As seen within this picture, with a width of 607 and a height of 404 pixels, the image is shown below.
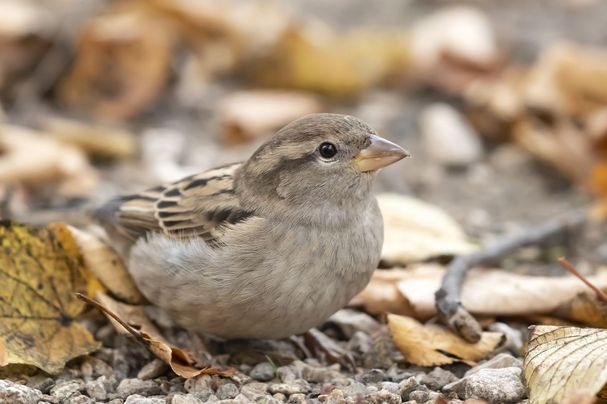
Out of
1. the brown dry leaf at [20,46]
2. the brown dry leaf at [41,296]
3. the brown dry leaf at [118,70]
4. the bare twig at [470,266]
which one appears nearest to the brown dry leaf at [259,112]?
the brown dry leaf at [118,70]

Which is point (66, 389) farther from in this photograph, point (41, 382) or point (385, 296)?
point (385, 296)

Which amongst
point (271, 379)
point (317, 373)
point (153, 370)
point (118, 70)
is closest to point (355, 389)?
point (317, 373)

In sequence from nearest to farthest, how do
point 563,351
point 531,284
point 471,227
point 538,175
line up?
point 563,351 < point 531,284 < point 471,227 < point 538,175

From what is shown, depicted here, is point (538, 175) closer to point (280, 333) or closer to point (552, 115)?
point (552, 115)

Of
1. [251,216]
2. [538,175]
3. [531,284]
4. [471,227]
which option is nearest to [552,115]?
[538,175]

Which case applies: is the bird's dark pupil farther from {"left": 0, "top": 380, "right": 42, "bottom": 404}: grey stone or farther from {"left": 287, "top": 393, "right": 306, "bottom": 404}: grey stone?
{"left": 0, "top": 380, "right": 42, "bottom": 404}: grey stone

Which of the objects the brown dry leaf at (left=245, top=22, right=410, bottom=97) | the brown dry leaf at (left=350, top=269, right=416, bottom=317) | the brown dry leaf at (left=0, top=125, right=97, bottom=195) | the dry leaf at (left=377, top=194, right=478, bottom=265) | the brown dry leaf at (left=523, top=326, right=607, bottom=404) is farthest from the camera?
the brown dry leaf at (left=245, top=22, right=410, bottom=97)

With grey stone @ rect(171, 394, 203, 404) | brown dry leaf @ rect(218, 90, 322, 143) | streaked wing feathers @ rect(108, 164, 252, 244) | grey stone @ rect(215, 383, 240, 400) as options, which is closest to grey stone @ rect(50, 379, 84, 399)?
grey stone @ rect(171, 394, 203, 404)
